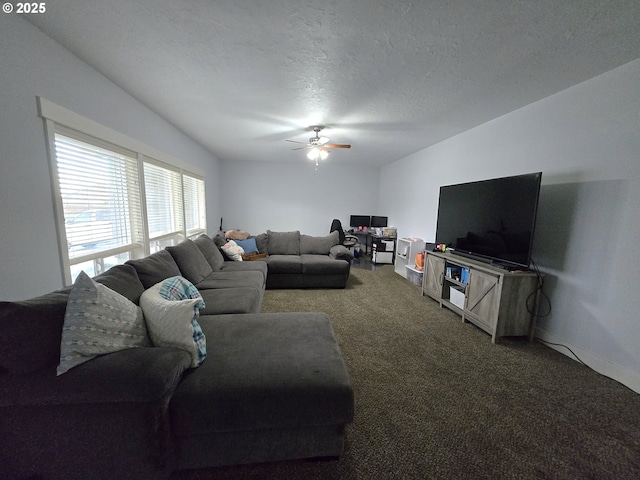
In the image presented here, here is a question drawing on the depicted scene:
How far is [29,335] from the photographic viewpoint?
2.98ft

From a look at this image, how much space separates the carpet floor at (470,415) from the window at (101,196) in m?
1.98

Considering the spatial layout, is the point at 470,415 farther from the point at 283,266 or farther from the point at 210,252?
the point at 210,252

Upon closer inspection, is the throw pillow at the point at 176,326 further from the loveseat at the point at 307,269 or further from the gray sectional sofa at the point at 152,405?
the loveseat at the point at 307,269

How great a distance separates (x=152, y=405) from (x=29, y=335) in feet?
1.84

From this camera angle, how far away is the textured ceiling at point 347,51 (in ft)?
4.36

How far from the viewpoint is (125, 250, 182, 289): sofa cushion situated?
67.3 inches

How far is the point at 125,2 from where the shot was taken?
1.29 meters

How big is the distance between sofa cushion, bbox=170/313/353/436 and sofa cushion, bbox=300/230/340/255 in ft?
10.1

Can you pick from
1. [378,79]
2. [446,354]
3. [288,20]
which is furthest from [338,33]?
[446,354]

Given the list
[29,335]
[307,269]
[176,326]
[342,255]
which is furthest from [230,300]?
[342,255]

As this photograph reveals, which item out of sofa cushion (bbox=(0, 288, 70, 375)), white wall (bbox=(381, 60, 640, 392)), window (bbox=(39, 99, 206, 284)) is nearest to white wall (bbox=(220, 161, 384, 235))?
window (bbox=(39, 99, 206, 284))

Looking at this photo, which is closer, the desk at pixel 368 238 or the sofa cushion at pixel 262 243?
the sofa cushion at pixel 262 243

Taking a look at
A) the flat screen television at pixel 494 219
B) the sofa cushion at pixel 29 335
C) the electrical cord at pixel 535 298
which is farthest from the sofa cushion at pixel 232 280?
the electrical cord at pixel 535 298

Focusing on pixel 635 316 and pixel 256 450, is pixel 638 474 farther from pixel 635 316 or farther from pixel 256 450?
pixel 256 450
